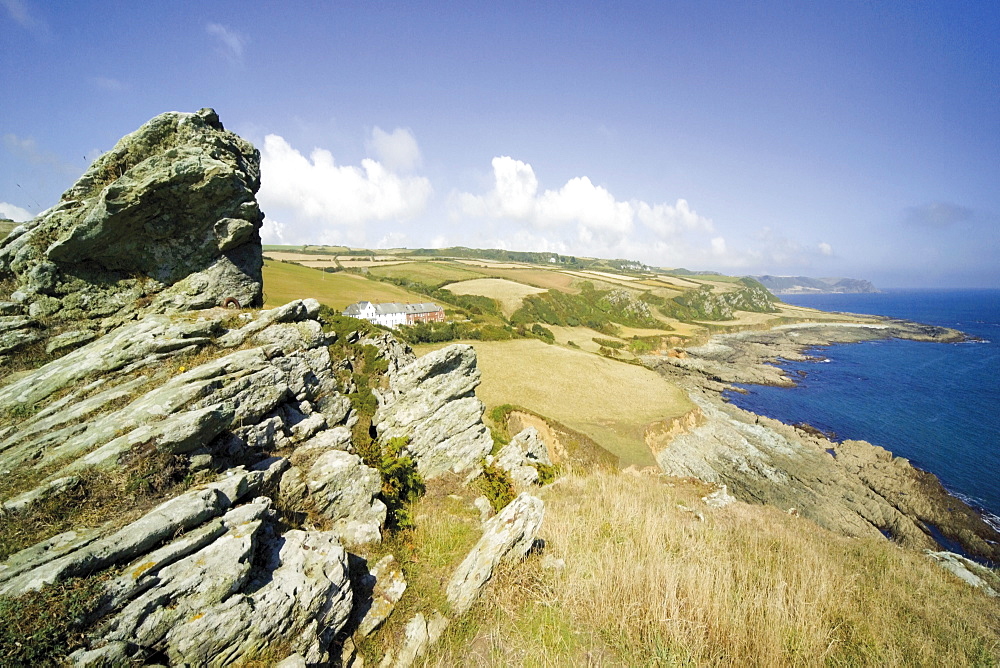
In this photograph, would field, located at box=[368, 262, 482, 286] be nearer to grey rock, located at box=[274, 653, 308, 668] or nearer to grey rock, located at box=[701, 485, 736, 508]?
grey rock, located at box=[701, 485, 736, 508]

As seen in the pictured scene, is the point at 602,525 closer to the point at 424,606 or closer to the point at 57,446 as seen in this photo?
the point at 424,606

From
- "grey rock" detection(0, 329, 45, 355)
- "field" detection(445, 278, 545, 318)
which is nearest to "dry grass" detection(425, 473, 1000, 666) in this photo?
"grey rock" detection(0, 329, 45, 355)

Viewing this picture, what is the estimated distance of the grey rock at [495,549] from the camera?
6398 millimetres

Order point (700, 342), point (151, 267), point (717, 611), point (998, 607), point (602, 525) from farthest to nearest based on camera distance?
1. point (700, 342)
2. point (151, 267)
3. point (602, 525)
4. point (998, 607)
5. point (717, 611)

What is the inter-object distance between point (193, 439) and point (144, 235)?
7851 mm

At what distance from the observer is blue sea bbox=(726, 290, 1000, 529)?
33.0 metres

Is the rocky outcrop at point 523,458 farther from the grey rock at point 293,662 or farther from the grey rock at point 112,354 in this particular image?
the grey rock at point 112,354

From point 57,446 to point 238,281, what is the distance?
665 centimetres

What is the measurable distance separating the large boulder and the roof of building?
52506 millimetres

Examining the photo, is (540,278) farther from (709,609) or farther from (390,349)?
(709,609)

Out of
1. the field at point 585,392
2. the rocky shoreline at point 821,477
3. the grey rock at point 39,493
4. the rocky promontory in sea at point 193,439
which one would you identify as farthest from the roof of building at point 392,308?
the grey rock at point 39,493

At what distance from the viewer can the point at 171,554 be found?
5.04 metres

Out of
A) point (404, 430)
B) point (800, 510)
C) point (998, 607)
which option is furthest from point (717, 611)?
point (800, 510)

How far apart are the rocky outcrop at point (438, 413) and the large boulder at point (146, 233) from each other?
6.21 meters
